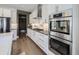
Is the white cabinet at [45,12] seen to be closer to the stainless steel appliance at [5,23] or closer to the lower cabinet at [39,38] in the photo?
the lower cabinet at [39,38]

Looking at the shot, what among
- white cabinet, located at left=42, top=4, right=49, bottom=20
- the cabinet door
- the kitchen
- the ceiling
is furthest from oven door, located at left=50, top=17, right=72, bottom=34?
the cabinet door

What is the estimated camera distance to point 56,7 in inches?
58.6

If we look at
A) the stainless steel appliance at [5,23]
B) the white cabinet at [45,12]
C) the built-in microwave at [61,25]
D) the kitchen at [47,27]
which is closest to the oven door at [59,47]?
the kitchen at [47,27]

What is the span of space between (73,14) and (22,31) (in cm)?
74

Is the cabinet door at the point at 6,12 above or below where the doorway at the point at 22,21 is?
above

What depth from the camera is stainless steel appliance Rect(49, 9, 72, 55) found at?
1328 mm

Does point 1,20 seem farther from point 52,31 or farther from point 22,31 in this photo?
point 52,31

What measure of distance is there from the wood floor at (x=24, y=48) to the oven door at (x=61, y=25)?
38 cm

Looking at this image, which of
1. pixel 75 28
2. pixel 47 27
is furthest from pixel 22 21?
pixel 75 28

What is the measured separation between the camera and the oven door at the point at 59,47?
4.53ft

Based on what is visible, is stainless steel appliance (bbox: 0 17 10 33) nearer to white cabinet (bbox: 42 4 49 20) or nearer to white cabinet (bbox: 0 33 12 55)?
white cabinet (bbox: 0 33 12 55)

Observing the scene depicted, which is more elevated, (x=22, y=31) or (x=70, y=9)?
(x=70, y=9)

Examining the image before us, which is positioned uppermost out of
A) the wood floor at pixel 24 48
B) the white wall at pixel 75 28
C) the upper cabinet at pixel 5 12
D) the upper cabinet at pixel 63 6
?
the upper cabinet at pixel 63 6
